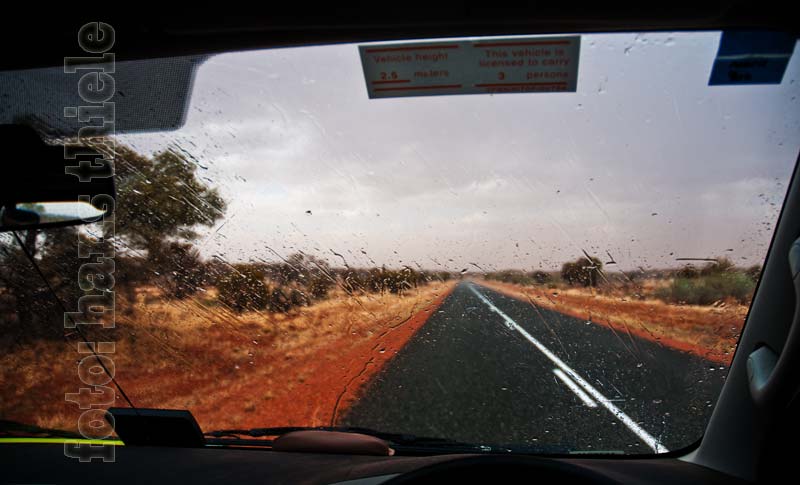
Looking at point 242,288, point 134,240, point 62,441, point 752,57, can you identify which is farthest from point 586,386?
point 62,441

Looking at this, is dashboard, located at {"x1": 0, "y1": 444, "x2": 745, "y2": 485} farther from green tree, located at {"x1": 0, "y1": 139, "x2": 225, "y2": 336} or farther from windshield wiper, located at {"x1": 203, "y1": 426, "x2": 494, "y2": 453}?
green tree, located at {"x1": 0, "y1": 139, "x2": 225, "y2": 336}

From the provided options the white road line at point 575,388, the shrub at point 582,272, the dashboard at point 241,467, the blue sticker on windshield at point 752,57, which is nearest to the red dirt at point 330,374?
the dashboard at point 241,467

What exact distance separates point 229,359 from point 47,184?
174 cm

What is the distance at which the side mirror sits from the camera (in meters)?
2.81

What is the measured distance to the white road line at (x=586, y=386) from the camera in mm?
3264

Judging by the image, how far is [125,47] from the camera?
3248 millimetres

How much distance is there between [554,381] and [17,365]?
4035mm

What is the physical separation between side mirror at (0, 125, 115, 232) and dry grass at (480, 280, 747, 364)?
2.72m

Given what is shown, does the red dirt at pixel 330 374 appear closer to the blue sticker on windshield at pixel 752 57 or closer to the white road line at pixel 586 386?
the white road line at pixel 586 386

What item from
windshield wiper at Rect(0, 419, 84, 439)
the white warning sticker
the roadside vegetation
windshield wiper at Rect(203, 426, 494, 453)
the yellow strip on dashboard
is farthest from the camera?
windshield wiper at Rect(0, 419, 84, 439)

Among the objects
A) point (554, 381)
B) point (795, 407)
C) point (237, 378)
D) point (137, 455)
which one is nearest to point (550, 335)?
point (554, 381)

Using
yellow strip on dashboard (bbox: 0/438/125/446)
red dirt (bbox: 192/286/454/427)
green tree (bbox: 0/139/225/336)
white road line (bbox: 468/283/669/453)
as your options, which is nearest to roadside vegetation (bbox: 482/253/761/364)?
white road line (bbox: 468/283/669/453)

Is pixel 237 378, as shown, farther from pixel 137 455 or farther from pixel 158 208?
pixel 158 208

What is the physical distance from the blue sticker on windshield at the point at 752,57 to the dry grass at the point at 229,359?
87.5 inches
